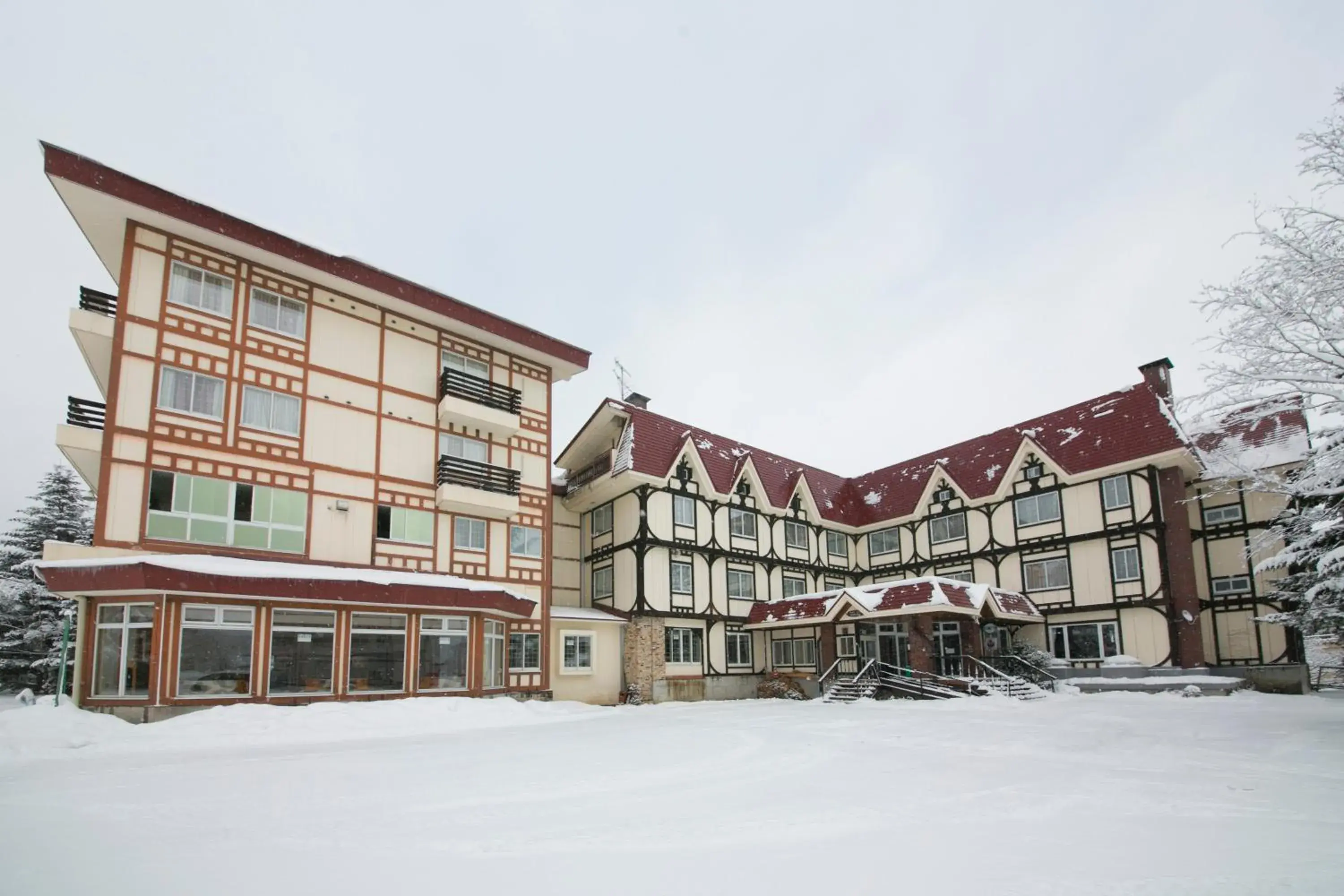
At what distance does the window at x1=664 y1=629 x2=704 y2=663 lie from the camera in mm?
28109

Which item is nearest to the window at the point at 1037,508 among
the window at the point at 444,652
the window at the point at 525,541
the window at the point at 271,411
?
Answer: the window at the point at 525,541

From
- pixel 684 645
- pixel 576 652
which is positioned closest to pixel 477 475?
pixel 576 652

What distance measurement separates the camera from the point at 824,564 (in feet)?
114

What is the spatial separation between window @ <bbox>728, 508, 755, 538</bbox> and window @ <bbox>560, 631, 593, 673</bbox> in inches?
303

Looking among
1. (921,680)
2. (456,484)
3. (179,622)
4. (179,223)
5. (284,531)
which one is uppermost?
(179,223)

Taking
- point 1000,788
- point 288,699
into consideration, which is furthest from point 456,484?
point 1000,788

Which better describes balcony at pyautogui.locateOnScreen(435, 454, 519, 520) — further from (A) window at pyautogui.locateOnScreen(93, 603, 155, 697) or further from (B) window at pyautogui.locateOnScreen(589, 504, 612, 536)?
(A) window at pyautogui.locateOnScreen(93, 603, 155, 697)

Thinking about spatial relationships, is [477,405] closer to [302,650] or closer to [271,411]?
[271,411]

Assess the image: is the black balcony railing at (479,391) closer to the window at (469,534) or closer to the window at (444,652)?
the window at (469,534)

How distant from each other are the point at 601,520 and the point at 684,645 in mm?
5911

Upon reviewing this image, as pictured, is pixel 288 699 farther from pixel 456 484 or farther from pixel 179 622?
pixel 456 484

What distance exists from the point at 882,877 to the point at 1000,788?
4190 mm

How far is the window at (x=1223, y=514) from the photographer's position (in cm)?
2678

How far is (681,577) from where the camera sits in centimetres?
2912
